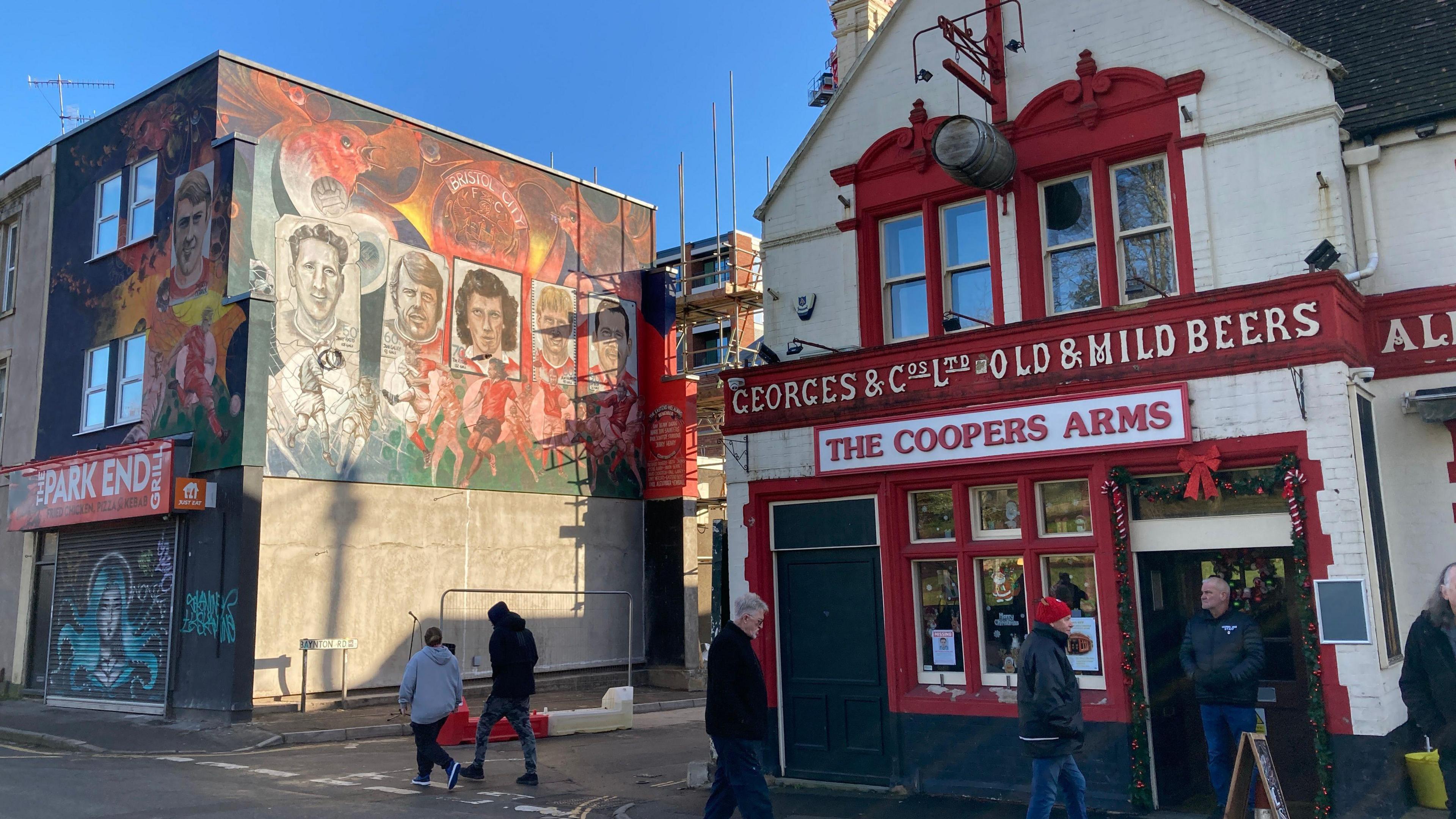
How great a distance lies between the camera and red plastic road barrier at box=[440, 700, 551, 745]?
620 inches

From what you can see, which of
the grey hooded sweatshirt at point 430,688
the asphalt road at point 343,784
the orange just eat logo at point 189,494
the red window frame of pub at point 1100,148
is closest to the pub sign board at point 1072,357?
the red window frame of pub at point 1100,148

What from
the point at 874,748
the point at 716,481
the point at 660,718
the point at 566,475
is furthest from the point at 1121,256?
the point at 716,481

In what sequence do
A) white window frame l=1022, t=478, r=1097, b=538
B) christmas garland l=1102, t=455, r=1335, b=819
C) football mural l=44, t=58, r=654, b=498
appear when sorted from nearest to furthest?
christmas garland l=1102, t=455, r=1335, b=819 → white window frame l=1022, t=478, r=1097, b=538 → football mural l=44, t=58, r=654, b=498

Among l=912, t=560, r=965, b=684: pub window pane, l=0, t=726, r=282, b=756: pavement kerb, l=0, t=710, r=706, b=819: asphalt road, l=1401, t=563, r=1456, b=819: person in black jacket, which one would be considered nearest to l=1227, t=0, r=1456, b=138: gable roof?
Result: l=1401, t=563, r=1456, b=819: person in black jacket

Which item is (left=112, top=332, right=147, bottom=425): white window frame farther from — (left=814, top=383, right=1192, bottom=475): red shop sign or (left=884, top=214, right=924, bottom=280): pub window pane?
(left=884, top=214, right=924, bottom=280): pub window pane

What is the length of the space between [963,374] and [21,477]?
64.7ft

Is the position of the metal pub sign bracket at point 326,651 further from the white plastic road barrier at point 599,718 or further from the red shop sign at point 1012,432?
the red shop sign at point 1012,432

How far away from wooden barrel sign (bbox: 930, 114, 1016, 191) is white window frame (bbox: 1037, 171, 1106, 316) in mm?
624

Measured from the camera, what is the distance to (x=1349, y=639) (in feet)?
29.3

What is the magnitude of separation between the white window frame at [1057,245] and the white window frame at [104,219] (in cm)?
1840

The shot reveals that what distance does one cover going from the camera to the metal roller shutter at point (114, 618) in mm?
19047

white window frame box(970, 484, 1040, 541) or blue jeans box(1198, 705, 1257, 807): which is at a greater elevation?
white window frame box(970, 484, 1040, 541)

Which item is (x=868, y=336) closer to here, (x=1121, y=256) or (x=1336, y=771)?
(x=1121, y=256)

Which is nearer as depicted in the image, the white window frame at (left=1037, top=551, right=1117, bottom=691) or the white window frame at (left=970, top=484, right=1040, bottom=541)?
the white window frame at (left=1037, top=551, right=1117, bottom=691)
